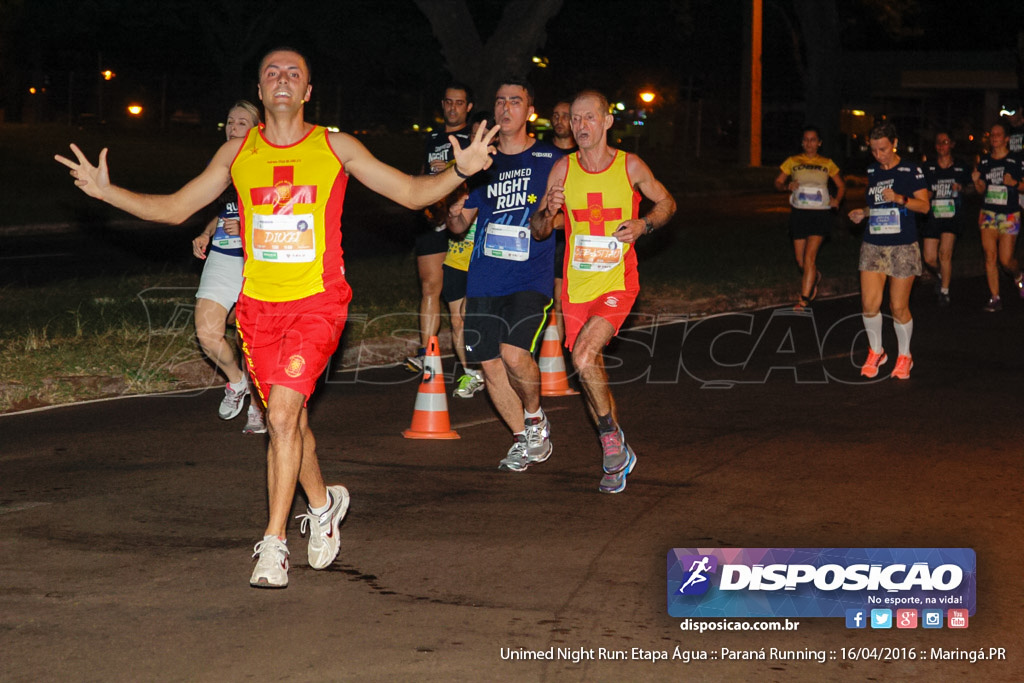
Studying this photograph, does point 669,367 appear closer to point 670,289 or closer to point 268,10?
point 670,289

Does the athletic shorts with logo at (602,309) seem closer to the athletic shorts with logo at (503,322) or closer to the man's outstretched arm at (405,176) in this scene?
the athletic shorts with logo at (503,322)

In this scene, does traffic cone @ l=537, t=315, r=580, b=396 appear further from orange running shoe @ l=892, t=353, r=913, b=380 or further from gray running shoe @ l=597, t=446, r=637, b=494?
gray running shoe @ l=597, t=446, r=637, b=494

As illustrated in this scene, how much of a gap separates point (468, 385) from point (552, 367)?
2.26 feet

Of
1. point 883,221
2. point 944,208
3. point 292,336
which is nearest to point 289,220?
point 292,336

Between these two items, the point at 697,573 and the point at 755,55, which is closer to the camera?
the point at 697,573

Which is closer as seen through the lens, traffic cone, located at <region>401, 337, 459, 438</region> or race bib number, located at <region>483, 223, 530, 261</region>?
race bib number, located at <region>483, 223, 530, 261</region>

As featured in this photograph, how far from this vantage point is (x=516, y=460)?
310 inches

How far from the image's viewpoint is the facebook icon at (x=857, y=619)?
16.7ft

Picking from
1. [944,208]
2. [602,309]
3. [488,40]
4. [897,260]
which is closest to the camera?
[602,309]

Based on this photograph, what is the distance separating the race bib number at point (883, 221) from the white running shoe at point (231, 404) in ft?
17.5

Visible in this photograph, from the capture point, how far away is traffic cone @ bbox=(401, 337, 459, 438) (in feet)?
28.7

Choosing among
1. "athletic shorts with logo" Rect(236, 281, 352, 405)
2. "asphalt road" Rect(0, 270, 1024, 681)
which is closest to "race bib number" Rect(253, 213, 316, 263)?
"athletic shorts with logo" Rect(236, 281, 352, 405)

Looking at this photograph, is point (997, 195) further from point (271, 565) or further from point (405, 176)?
point (271, 565)

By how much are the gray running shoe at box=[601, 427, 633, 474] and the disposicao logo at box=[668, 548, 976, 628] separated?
6.72 feet
